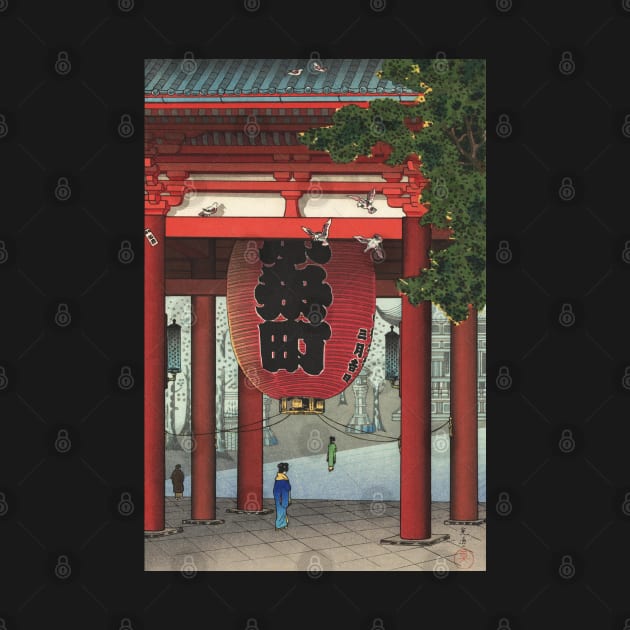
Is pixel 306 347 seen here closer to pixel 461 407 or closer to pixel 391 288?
pixel 391 288

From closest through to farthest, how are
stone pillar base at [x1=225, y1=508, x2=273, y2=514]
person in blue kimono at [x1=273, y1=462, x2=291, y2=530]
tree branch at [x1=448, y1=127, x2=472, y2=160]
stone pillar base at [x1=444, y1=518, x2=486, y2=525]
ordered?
1. tree branch at [x1=448, y1=127, x2=472, y2=160]
2. person in blue kimono at [x1=273, y1=462, x2=291, y2=530]
3. stone pillar base at [x1=444, y1=518, x2=486, y2=525]
4. stone pillar base at [x1=225, y1=508, x2=273, y2=514]

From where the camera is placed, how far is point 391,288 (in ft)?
29.4

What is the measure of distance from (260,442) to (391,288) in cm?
302

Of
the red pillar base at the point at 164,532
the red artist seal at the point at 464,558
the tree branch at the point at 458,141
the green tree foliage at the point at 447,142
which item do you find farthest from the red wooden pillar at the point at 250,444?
the tree branch at the point at 458,141

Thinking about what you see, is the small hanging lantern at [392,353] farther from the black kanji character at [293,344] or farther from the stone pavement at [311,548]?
the black kanji character at [293,344]

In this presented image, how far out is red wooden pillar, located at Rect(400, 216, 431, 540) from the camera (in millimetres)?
8211

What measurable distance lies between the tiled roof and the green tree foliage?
0.19m

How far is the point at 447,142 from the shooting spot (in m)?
7.54

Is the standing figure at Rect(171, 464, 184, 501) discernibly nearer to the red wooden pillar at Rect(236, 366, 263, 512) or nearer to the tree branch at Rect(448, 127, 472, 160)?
the red wooden pillar at Rect(236, 366, 263, 512)

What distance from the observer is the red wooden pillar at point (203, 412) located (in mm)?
9648

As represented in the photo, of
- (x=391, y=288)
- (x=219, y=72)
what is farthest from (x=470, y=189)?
(x=219, y=72)

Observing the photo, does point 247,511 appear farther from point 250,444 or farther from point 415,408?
point 415,408

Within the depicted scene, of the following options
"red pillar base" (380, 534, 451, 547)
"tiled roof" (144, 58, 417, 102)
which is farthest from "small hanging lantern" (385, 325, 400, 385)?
"tiled roof" (144, 58, 417, 102)

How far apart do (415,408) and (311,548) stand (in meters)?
1.78
